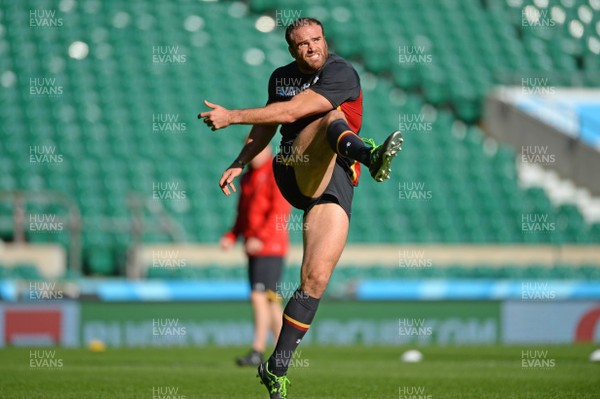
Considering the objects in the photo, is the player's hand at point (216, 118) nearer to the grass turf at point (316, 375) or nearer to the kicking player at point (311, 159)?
the kicking player at point (311, 159)

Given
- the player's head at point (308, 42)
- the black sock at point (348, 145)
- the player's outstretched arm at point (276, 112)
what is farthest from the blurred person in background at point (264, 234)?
the black sock at point (348, 145)

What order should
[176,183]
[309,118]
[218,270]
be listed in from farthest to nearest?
[176,183] < [218,270] < [309,118]

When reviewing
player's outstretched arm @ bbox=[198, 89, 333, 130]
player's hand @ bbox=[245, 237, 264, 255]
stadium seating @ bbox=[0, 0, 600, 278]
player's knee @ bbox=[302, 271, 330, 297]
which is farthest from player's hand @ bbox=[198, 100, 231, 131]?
stadium seating @ bbox=[0, 0, 600, 278]

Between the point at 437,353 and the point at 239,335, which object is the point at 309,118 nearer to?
the point at 437,353

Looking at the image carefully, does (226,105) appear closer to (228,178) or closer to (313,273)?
(228,178)

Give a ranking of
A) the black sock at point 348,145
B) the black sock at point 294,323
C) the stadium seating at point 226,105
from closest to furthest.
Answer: the black sock at point 348,145, the black sock at point 294,323, the stadium seating at point 226,105

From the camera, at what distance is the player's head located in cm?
603

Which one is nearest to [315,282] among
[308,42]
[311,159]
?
[311,159]

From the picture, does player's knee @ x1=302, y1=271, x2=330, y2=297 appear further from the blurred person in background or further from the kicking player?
the blurred person in background

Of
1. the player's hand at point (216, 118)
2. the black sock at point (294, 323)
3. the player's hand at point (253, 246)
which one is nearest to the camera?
the player's hand at point (216, 118)

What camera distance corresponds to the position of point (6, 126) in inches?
696

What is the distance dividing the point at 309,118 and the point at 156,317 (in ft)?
23.8

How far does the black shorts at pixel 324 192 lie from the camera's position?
6.12m

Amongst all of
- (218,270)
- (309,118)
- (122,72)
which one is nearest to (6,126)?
(122,72)
